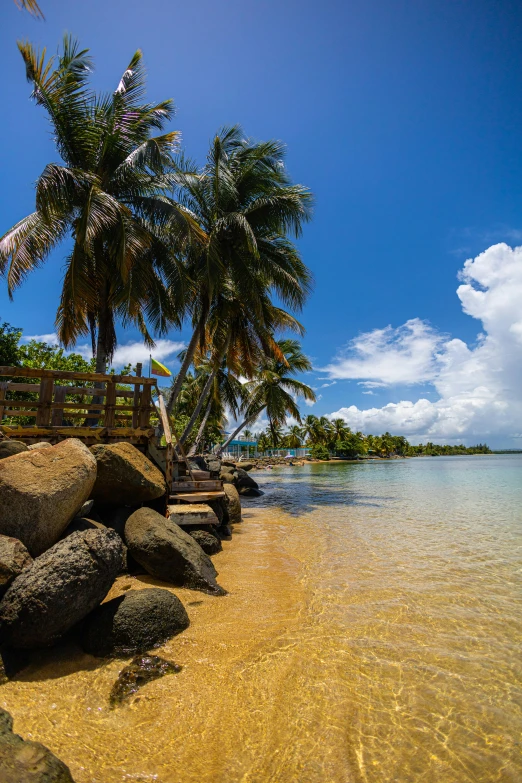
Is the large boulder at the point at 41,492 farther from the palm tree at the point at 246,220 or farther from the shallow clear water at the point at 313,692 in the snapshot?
the palm tree at the point at 246,220

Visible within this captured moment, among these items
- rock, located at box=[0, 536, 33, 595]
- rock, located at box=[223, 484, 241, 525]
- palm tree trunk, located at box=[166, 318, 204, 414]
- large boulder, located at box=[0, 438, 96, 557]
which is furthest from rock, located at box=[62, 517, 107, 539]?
palm tree trunk, located at box=[166, 318, 204, 414]

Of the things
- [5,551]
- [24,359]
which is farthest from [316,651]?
[24,359]

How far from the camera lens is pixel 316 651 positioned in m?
4.13

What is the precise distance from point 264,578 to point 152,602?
9.09ft

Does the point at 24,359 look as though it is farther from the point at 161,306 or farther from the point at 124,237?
the point at 124,237

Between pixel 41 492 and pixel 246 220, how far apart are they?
1328 centimetres

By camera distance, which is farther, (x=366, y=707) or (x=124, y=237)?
(x=124, y=237)

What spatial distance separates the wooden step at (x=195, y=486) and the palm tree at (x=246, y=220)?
5.98m

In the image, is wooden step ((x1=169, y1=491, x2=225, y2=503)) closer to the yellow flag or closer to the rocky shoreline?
the rocky shoreline

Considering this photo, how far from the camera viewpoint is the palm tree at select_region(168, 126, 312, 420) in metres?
15.8

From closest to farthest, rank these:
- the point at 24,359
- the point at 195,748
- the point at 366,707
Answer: the point at 195,748
the point at 366,707
the point at 24,359

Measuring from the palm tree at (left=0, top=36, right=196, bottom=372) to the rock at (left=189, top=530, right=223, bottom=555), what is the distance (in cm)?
Answer: 712

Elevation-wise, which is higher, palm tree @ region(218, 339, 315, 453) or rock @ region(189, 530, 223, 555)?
palm tree @ region(218, 339, 315, 453)

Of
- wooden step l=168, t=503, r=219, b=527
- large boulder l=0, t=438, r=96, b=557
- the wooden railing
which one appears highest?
the wooden railing
